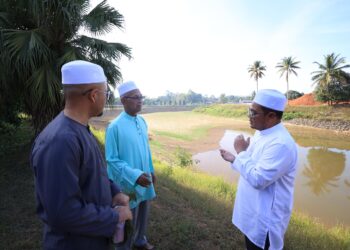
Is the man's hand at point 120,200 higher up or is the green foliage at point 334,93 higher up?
the green foliage at point 334,93

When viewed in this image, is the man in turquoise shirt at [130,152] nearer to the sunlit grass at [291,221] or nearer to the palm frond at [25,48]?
the sunlit grass at [291,221]

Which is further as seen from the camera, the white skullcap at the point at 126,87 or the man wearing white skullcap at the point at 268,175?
the white skullcap at the point at 126,87

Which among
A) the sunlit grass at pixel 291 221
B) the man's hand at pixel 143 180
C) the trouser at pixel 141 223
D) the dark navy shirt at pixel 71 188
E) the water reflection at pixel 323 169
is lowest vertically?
the water reflection at pixel 323 169

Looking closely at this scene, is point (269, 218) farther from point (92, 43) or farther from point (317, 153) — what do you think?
point (317, 153)

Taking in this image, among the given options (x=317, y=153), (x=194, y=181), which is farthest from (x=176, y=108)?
(x=194, y=181)

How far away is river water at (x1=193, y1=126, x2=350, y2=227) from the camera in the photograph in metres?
9.55

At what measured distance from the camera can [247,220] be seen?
2455 mm

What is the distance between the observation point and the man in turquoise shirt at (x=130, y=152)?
116 inches

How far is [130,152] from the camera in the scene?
309cm

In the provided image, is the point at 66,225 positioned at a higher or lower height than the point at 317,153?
higher

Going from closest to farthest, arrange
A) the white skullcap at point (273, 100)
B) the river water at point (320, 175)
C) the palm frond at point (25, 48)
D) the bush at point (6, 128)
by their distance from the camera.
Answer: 1. the white skullcap at point (273, 100)
2. the palm frond at point (25, 48)
3. the river water at point (320, 175)
4. the bush at point (6, 128)

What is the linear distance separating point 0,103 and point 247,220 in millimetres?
7590

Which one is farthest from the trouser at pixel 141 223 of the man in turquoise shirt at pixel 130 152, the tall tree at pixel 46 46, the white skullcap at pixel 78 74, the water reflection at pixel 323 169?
the water reflection at pixel 323 169

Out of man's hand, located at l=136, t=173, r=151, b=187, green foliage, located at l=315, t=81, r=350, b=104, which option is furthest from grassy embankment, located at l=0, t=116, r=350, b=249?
green foliage, located at l=315, t=81, r=350, b=104
